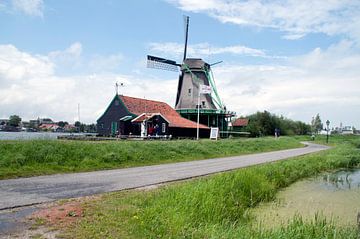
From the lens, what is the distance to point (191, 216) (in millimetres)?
7648

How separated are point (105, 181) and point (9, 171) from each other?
12.3 feet

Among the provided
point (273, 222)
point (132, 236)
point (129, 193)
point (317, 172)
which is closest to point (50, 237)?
point (132, 236)

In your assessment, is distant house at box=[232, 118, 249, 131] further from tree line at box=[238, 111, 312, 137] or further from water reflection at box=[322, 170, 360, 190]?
water reflection at box=[322, 170, 360, 190]

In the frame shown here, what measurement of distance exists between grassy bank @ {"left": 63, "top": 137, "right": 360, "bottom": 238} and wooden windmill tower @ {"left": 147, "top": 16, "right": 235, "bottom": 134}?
40.9 m

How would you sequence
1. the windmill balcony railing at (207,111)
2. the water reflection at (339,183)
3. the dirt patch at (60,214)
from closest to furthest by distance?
the dirt patch at (60,214), the water reflection at (339,183), the windmill balcony railing at (207,111)

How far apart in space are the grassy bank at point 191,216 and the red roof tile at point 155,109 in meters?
32.0

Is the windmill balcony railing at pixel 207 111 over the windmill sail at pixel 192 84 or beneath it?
beneath

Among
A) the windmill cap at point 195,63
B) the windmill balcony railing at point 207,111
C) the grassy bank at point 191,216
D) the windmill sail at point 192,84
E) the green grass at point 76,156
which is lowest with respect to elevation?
the grassy bank at point 191,216

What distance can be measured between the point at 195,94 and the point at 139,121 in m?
14.5

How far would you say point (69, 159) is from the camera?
16359 mm

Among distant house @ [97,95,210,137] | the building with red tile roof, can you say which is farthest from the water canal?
the building with red tile roof

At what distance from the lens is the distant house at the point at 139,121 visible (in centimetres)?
4288

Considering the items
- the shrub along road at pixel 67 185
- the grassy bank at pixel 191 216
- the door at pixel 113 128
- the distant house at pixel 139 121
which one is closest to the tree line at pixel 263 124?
the distant house at pixel 139 121

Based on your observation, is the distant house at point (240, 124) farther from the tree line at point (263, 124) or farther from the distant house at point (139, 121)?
the distant house at point (139, 121)
